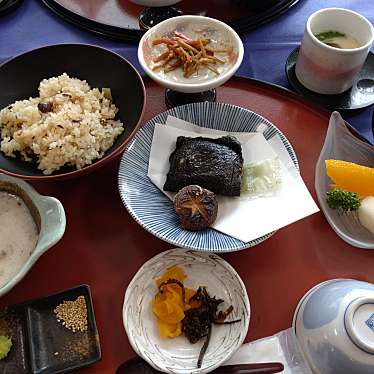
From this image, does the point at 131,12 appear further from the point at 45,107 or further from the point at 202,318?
the point at 202,318

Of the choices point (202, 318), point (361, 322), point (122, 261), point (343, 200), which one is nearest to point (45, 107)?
point (122, 261)

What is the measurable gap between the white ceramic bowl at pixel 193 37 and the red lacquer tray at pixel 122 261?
36 cm

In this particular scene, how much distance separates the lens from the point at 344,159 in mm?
1543

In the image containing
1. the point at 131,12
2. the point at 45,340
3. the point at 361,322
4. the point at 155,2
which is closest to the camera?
the point at 361,322

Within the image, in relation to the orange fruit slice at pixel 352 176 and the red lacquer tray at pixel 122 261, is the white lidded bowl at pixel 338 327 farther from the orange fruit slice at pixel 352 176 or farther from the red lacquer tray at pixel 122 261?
the orange fruit slice at pixel 352 176

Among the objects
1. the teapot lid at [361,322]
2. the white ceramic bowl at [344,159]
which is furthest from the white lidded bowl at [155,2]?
the teapot lid at [361,322]

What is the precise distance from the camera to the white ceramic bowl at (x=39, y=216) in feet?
3.79

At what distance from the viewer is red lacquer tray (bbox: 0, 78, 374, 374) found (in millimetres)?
1275

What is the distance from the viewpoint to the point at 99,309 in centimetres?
129

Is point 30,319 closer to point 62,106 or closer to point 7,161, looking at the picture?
point 7,161

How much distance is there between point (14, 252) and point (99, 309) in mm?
273

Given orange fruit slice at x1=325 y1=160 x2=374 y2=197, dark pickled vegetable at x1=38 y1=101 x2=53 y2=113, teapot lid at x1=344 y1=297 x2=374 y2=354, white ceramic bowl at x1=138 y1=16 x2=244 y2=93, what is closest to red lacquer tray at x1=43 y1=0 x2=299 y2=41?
white ceramic bowl at x1=138 y1=16 x2=244 y2=93

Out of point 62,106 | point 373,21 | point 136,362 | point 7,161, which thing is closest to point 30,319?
point 136,362

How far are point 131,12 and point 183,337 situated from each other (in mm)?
1341
